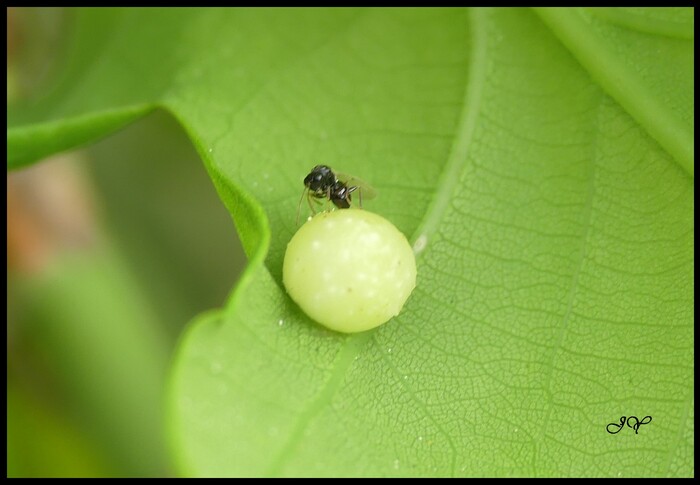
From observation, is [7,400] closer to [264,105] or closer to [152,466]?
[152,466]

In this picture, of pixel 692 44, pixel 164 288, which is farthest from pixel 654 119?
pixel 164 288

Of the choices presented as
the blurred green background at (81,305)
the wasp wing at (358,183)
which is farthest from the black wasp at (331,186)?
the blurred green background at (81,305)

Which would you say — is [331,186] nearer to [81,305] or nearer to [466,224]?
[466,224]

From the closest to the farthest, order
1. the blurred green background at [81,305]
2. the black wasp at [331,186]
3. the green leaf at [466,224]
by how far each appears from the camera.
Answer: the green leaf at [466,224], the black wasp at [331,186], the blurred green background at [81,305]

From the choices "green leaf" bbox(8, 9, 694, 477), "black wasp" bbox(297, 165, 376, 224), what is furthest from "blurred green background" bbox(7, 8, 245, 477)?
"black wasp" bbox(297, 165, 376, 224)

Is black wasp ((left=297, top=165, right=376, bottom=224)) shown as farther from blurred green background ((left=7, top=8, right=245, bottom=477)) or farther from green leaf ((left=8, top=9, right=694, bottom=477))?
blurred green background ((left=7, top=8, right=245, bottom=477))

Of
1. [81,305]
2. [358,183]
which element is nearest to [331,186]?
[358,183]

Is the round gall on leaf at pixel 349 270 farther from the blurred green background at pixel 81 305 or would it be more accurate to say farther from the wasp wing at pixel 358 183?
the blurred green background at pixel 81 305

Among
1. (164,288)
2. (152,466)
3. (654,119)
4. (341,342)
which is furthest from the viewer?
(164,288)
